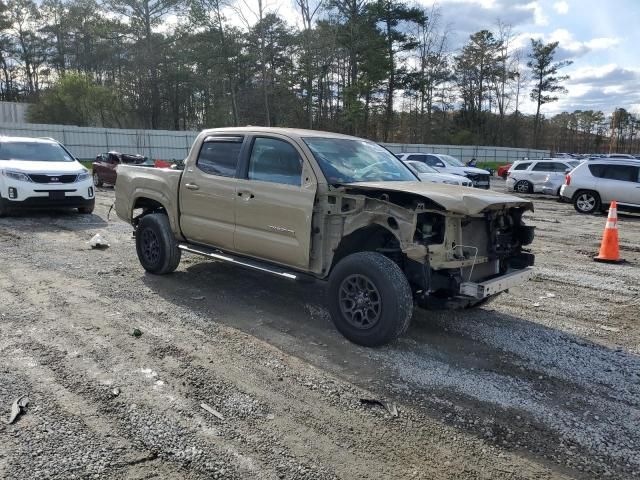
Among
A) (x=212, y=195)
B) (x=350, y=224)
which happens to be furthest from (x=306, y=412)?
(x=212, y=195)

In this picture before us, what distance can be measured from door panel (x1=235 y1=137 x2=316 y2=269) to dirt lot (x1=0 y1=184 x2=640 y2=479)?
2.34 feet

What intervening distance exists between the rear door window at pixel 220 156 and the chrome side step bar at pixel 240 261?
0.92 metres

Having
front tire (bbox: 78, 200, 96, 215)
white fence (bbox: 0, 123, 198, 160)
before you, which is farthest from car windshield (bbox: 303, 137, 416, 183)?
white fence (bbox: 0, 123, 198, 160)

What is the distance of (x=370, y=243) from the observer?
5047 mm

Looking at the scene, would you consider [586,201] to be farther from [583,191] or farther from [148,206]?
[148,206]

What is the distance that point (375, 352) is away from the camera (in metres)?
4.46

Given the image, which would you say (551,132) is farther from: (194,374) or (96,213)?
(194,374)

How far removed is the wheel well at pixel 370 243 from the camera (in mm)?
4797

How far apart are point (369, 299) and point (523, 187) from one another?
824 inches

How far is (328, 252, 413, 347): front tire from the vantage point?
4305 mm

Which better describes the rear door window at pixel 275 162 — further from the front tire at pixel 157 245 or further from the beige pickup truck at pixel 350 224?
the front tire at pixel 157 245

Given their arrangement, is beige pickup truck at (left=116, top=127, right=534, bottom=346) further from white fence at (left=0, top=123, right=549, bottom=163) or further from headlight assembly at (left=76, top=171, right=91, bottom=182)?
white fence at (left=0, top=123, right=549, bottom=163)

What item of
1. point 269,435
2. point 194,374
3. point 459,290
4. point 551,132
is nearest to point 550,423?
point 459,290

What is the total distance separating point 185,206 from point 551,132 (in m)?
69.3
